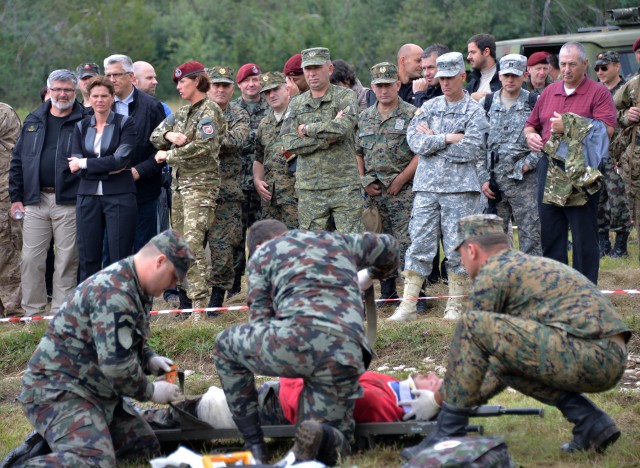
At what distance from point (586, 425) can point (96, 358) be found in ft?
8.79

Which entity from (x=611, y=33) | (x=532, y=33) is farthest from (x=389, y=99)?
(x=532, y=33)

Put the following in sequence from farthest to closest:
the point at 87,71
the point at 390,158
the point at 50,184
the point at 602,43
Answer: the point at 602,43
the point at 87,71
the point at 390,158
the point at 50,184

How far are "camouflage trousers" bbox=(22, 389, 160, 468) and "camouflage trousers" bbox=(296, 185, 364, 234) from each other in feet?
11.7

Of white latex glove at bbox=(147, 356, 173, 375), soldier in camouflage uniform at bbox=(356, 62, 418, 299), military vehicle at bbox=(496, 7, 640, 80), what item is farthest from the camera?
military vehicle at bbox=(496, 7, 640, 80)

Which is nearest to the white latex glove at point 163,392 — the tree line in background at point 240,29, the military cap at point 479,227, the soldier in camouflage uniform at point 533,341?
the soldier in camouflage uniform at point 533,341

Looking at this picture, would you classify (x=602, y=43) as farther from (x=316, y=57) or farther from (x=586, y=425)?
(x=586, y=425)

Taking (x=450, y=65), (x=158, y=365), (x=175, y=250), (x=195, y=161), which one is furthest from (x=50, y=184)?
(x=175, y=250)

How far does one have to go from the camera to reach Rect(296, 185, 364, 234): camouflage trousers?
29.3 feet

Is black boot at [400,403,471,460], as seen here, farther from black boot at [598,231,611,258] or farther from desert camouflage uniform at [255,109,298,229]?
black boot at [598,231,611,258]

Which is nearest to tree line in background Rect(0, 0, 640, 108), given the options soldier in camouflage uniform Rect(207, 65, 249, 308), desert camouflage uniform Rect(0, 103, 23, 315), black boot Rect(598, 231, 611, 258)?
black boot Rect(598, 231, 611, 258)

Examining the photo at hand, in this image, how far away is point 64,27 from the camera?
130ft

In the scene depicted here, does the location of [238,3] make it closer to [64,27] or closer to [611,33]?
[64,27]

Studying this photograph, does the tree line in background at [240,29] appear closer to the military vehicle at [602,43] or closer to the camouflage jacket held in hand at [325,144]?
the military vehicle at [602,43]

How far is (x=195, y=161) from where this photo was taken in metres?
9.06
